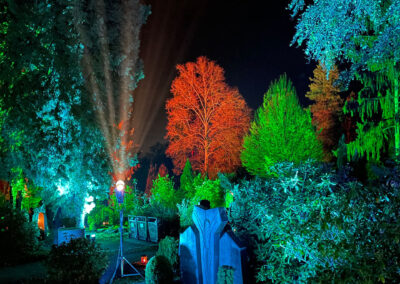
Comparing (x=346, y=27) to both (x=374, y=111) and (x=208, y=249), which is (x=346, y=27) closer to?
(x=208, y=249)

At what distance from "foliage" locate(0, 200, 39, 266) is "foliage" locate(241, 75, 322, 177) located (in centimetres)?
1144

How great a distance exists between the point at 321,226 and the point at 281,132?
47.2 ft

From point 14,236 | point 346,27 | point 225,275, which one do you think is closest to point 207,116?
point 14,236

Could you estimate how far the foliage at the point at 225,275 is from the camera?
17.0ft

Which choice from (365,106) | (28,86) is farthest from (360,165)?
(28,86)

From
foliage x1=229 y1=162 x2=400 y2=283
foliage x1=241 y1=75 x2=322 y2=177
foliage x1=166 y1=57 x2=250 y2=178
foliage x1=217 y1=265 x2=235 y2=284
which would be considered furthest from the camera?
foliage x1=166 y1=57 x2=250 y2=178

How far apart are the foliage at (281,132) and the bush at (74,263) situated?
11.0 m

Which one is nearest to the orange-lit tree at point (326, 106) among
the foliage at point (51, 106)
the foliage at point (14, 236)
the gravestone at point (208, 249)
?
the foliage at point (51, 106)

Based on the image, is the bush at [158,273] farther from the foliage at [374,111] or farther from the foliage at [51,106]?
the foliage at [374,111]

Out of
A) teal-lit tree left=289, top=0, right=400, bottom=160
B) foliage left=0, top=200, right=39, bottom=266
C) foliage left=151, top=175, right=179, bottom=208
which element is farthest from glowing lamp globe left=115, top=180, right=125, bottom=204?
foliage left=151, top=175, right=179, bottom=208

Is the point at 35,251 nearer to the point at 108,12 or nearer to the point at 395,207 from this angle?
the point at 108,12

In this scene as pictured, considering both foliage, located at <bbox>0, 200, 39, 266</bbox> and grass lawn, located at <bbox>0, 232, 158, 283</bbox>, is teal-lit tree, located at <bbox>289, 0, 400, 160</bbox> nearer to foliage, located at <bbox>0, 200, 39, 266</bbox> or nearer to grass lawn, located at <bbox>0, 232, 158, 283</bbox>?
grass lawn, located at <bbox>0, 232, 158, 283</bbox>

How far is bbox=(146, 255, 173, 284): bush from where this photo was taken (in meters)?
6.11

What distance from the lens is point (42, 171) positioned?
11016 millimetres
